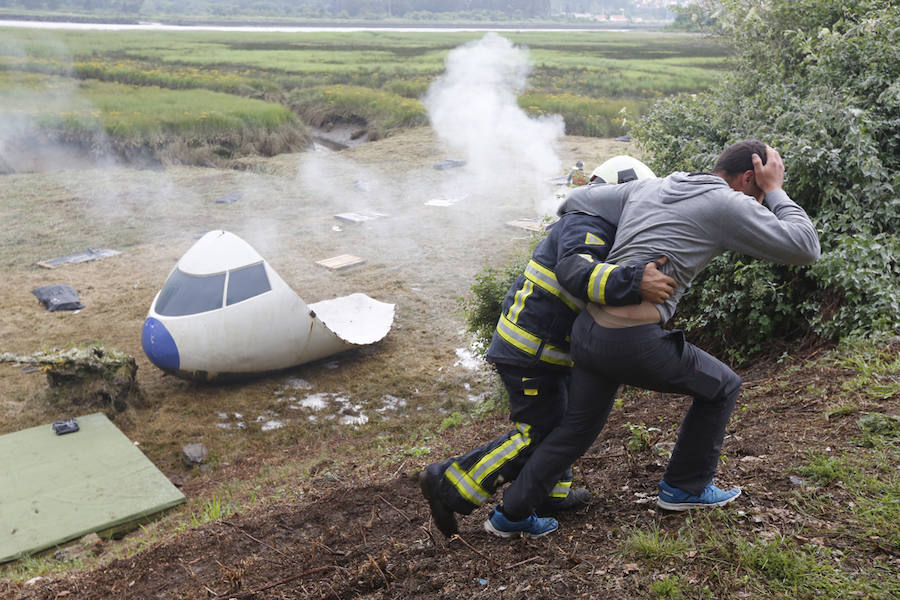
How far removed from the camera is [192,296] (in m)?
8.80

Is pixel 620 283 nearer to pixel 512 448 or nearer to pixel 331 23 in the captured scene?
pixel 512 448

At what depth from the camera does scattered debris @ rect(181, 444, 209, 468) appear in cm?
734

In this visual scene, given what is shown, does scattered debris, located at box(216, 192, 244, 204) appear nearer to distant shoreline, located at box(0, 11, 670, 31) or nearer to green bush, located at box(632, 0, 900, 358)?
green bush, located at box(632, 0, 900, 358)

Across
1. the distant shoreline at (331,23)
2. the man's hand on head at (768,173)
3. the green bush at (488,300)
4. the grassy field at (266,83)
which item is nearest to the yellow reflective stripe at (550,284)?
the man's hand on head at (768,173)

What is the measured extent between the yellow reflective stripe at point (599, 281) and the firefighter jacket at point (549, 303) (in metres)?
0.10

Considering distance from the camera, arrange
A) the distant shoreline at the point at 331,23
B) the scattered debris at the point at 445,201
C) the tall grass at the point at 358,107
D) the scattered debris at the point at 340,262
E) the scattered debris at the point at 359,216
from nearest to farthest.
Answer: the scattered debris at the point at 340,262 → the scattered debris at the point at 359,216 → the scattered debris at the point at 445,201 → the tall grass at the point at 358,107 → the distant shoreline at the point at 331,23

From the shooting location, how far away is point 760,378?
217 inches

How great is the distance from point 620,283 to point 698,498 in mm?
1277

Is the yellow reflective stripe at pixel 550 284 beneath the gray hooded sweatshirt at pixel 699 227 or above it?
beneath

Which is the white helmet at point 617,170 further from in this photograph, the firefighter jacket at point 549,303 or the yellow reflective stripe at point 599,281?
the yellow reflective stripe at point 599,281

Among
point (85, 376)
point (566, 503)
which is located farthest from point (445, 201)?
point (566, 503)

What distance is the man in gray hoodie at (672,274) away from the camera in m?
2.95

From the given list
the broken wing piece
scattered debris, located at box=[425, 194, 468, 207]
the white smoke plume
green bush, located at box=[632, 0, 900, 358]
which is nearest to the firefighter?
green bush, located at box=[632, 0, 900, 358]

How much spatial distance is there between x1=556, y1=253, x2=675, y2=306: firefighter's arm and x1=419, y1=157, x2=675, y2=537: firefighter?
43mm
